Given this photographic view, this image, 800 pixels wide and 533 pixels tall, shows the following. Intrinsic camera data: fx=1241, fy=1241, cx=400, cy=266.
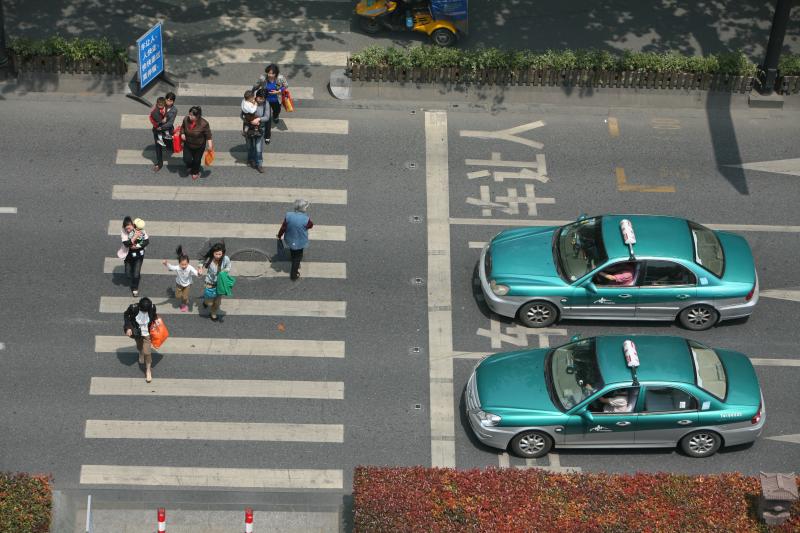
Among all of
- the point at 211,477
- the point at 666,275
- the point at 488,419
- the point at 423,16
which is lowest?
the point at 211,477

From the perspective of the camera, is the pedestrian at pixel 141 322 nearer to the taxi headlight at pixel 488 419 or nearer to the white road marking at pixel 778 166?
the taxi headlight at pixel 488 419

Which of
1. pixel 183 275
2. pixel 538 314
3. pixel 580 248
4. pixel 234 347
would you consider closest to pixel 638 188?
pixel 580 248

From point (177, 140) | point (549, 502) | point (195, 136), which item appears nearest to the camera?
point (549, 502)

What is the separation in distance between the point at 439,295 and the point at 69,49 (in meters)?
10.3

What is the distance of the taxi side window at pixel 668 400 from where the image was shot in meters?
19.8

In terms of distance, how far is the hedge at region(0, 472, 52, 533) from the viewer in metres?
→ 17.6

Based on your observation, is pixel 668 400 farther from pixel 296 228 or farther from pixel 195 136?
pixel 195 136

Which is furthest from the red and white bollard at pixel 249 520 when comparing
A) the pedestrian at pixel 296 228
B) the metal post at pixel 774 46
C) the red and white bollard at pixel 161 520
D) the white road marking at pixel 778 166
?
the metal post at pixel 774 46

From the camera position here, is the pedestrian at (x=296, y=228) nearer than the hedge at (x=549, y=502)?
No

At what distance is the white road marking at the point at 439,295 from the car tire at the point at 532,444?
43.1 inches

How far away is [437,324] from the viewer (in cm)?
2266

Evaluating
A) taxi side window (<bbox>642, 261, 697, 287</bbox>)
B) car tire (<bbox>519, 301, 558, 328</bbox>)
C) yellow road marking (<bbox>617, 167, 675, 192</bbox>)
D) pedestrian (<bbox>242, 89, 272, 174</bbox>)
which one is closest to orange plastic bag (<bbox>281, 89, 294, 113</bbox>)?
pedestrian (<bbox>242, 89, 272, 174</bbox>)

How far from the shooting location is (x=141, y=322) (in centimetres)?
2069

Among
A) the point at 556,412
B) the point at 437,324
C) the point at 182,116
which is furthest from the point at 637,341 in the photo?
the point at 182,116
